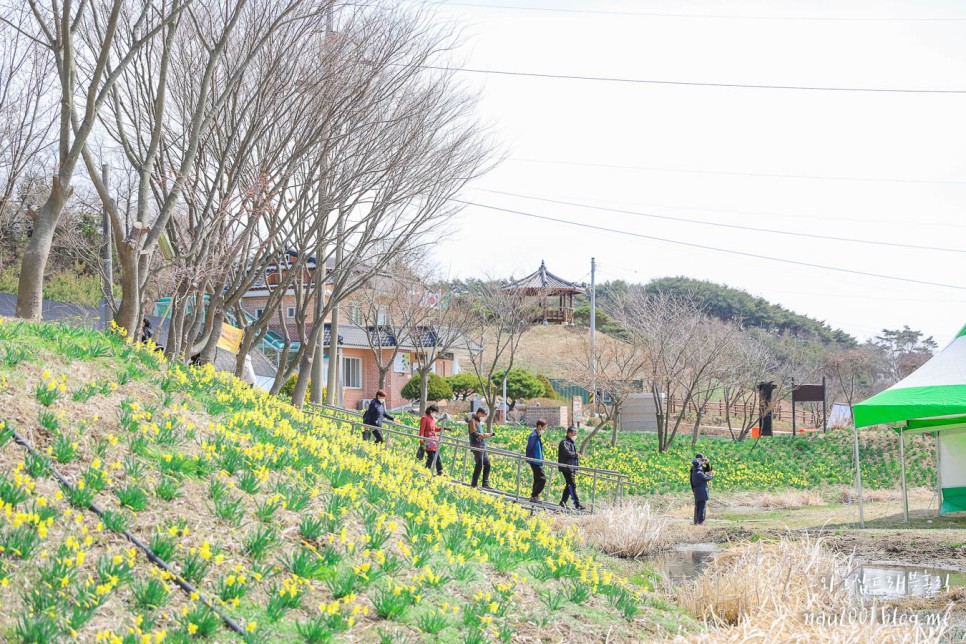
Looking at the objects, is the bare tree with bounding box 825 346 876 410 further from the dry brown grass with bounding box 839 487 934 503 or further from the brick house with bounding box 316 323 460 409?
the dry brown grass with bounding box 839 487 934 503

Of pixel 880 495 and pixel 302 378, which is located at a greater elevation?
pixel 302 378

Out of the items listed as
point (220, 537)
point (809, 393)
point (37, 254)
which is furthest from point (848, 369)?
point (220, 537)

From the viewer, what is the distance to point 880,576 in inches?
440

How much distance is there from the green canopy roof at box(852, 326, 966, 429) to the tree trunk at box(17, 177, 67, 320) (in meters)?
13.2

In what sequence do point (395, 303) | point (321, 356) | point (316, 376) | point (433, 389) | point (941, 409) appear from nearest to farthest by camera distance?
point (941, 409)
point (321, 356)
point (316, 376)
point (395, 303)
point (433, 389)

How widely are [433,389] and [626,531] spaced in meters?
27.3

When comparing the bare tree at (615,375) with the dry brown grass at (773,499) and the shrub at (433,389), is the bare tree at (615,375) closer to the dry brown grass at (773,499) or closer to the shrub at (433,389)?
the dry brown grass at (773,499)

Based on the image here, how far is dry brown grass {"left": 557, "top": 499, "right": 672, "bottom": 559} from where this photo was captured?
1282 centimetres

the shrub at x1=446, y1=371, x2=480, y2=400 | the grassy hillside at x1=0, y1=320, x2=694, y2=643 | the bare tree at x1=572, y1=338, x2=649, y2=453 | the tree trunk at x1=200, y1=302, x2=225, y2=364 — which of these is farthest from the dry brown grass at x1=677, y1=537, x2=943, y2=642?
the shrub at x1=446, y1=371, x2=480, y2=400

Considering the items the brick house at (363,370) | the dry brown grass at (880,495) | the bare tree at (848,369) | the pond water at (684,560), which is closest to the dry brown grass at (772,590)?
the pond water at (684,560)

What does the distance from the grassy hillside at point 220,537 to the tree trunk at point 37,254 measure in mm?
1288

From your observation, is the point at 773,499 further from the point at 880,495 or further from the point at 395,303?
the point at 395,303

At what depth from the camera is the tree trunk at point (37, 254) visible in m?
9.48

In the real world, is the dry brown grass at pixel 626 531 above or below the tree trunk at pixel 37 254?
below
